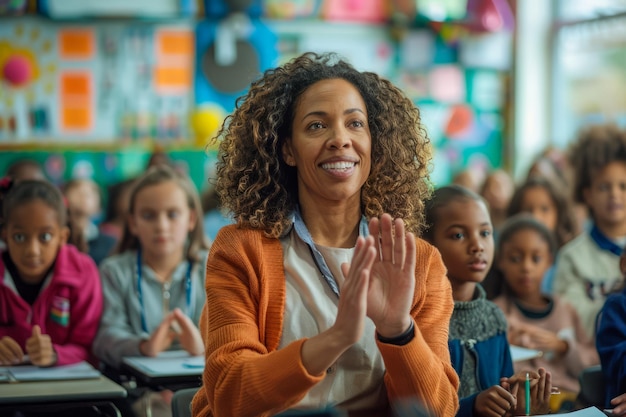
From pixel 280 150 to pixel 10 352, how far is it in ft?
4.28

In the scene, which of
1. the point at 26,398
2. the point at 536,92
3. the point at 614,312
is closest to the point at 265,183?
the point at 26,398

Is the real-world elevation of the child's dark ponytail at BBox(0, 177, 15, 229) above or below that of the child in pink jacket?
above

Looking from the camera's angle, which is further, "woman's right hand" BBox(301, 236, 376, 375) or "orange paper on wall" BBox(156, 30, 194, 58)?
"orange paper on wall" BBox(156, 30, 194, 58)

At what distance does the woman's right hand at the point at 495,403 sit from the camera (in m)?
1.86

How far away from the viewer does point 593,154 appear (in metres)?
3.88

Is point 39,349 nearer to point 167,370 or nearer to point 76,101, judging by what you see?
point 167,370

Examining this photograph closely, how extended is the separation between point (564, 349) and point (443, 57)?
483cm

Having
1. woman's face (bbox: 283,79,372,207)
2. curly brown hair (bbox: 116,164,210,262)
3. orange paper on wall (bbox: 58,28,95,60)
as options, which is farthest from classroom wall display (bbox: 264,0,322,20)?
woman's face (bbox: 283,79,372,207)

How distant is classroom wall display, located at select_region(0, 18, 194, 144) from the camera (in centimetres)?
626

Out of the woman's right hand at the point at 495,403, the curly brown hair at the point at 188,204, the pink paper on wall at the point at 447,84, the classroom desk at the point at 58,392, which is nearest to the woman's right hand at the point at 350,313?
the woman's right hand at the point at 495,403

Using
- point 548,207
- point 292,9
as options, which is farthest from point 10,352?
point 292,9

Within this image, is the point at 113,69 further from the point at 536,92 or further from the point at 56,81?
the point at 536,92

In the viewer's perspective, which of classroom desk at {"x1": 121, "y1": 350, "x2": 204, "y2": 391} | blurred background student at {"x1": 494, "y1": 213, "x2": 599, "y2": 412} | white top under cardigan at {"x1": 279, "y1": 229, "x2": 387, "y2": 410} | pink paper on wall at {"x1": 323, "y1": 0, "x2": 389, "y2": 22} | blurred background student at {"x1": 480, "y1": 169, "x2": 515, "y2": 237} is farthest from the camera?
pink paper on wall at {"x1": 323, "y1": 0, "x2": 389, "y2": 22}

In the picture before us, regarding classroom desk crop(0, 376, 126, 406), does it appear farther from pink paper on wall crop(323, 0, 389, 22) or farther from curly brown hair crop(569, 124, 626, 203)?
pink paper on wall crop(323, 0, 389, 22)
